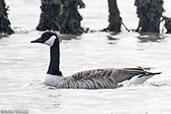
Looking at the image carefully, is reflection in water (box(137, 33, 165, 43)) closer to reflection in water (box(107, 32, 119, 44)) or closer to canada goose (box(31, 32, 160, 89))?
reflection in water (box(107, 32, 119, 44))

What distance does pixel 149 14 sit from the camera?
31.7 m

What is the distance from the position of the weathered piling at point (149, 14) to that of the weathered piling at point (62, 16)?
3.09 m

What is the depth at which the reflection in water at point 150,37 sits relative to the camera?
1131 inches

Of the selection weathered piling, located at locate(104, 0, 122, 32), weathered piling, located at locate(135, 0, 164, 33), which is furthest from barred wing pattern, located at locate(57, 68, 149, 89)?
weathered piling, located at locate(104, 0, 122, 32)

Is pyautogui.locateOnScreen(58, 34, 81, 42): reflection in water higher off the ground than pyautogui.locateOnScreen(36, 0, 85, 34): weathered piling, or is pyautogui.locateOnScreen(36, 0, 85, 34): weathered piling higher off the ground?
pyautogui.locateOnScreen(36, 0, 85, 34): weathered piling

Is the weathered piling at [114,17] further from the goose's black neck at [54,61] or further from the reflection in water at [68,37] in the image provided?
the goose's black neck at [54,61]

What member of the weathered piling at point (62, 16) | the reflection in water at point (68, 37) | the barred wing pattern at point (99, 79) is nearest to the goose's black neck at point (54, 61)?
the barred wing pattern at point (99, 79)

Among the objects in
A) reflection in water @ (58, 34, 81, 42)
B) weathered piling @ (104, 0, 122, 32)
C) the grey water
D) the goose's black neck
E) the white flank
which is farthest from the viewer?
weathered piling @ (104, 0, 122, 32)

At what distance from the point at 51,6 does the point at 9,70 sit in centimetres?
1302

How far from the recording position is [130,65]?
69.3ft

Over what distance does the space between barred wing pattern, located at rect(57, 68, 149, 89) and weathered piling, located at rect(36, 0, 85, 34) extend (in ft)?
46.2

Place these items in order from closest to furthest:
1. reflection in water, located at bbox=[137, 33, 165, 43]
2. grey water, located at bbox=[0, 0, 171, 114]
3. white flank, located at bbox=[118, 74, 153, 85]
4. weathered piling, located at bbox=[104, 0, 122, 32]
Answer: grey water, located at bbox=[0, 0, 171, 114] < white flank, located at bbox=[118, 74, 153, 85] < reflection in water, located at bbox=[137, 33, 165, 43] < weathered piling, located at bbox=[104, 0, 122, 32]

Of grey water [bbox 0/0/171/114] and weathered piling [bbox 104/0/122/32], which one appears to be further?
weathered piling [bbox 104/0/122/32]

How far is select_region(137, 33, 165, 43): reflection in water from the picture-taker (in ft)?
94.3
